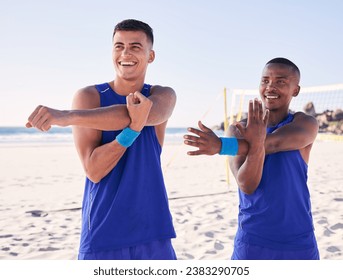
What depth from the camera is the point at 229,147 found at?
2117 millimetres

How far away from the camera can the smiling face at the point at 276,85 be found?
7.91 ft

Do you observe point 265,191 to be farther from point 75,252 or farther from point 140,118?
point 75,252

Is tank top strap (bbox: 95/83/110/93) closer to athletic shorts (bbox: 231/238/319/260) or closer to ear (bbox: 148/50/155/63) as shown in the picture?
ear (bbox: 148/50/155/63)

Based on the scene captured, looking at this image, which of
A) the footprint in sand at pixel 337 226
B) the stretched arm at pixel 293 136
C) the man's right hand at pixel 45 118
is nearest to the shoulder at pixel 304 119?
the stretched arm at pixel 293 136

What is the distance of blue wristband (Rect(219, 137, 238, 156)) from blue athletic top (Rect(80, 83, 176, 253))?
35 centimetres

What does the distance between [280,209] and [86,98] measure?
1.17 m

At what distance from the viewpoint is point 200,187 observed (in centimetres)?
841

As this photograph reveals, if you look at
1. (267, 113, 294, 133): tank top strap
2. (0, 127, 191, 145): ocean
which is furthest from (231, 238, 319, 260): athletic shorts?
(0, 127, 191, 145): ocean

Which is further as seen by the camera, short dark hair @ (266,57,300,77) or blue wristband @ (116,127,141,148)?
short dark hair @ (266,57,300,77)

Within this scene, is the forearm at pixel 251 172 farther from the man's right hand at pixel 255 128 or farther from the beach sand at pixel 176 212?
the beach sand at pixel 176 212

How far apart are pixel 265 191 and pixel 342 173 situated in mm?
8823

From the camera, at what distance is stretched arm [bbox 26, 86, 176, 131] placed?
5.67 ft

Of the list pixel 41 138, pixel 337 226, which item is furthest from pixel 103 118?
pixel 41 138

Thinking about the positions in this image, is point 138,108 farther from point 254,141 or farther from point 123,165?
A: point 254,141
